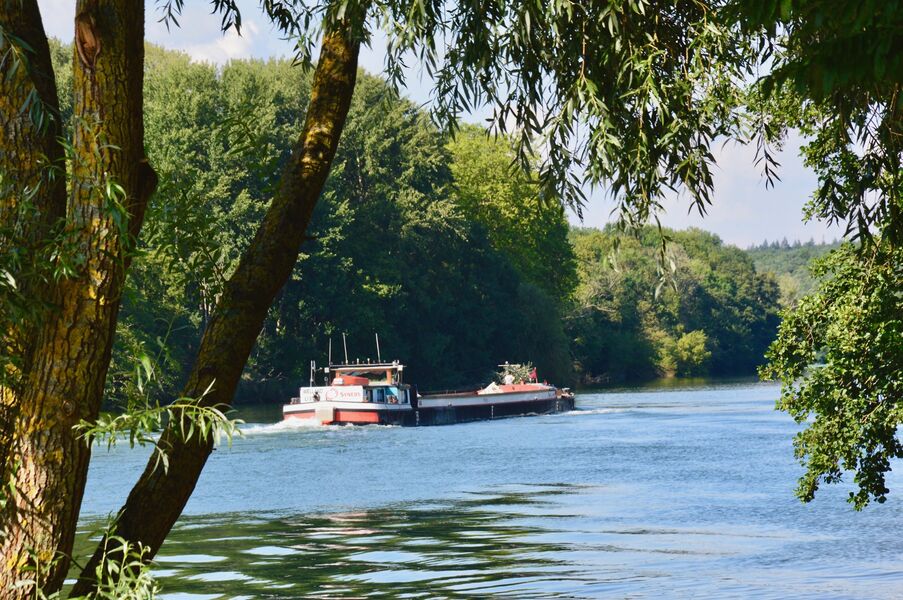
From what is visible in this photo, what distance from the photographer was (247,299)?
5.62m

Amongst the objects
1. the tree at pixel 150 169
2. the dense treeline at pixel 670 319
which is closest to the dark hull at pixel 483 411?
the dense treeline at pixel 670 319

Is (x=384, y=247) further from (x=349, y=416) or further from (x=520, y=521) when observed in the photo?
(x=520, y=521)

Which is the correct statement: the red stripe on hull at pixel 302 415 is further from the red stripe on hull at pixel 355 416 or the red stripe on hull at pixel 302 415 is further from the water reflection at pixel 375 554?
the water reflection at pixel 375 554

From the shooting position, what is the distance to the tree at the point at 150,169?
4.84 metres

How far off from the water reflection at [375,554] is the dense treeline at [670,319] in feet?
178

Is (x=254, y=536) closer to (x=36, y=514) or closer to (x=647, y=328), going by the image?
(x=36, y=514)

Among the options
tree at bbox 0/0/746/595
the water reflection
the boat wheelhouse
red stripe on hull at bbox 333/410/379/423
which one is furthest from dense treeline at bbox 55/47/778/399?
tree at bbox 0/0/746/595

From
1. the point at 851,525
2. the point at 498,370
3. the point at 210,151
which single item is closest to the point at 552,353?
the point at 498,370

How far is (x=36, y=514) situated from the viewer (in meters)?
4.77

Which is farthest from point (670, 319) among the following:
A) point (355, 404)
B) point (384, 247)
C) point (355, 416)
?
point (355, 416)

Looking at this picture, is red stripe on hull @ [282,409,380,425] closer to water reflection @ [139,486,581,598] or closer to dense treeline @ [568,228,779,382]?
water reflection @ [139,486,581,598]

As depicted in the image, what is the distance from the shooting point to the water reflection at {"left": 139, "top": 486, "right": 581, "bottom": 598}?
14508 mm

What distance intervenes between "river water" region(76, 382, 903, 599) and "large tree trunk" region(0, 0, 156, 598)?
15.6 ft

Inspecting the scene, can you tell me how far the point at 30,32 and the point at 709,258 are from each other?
135783mm
